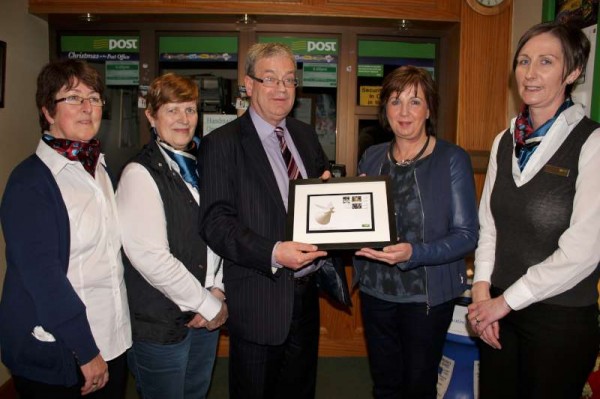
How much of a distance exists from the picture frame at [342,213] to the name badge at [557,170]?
0.53 metres

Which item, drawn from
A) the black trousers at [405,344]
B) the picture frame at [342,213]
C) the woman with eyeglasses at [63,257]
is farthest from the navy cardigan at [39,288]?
the black trousers at [405,344]

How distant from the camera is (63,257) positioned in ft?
4.54

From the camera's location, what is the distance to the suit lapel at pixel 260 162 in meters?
1.70

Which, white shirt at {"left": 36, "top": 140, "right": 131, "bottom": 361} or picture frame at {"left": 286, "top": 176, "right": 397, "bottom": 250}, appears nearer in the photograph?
white shirt at {"left": 36, "top": 140, "right": 131, "bottom": 361}

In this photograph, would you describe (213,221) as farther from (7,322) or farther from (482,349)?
(482,349)

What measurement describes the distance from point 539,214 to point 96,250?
1491 mm

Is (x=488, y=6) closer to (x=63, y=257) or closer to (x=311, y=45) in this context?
(x=311, y=45)

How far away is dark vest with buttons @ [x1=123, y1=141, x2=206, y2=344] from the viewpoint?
1638mm

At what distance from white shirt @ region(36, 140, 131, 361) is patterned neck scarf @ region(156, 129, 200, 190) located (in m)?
0.25

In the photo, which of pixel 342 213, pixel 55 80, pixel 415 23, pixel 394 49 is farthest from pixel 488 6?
pixel 55 80

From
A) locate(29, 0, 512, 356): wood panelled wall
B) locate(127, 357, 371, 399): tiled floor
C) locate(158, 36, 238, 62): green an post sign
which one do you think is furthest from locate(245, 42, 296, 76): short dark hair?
locate(127, 357, 371, 399): tiled floor

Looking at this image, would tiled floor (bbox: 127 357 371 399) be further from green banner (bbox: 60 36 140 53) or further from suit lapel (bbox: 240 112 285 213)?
green banner (bbox: 60 36 140 53)

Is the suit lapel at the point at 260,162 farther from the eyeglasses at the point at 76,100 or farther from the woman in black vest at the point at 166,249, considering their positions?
the eyeglasses at the point at 76,100

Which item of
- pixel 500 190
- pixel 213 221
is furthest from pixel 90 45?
pixel 500 190
